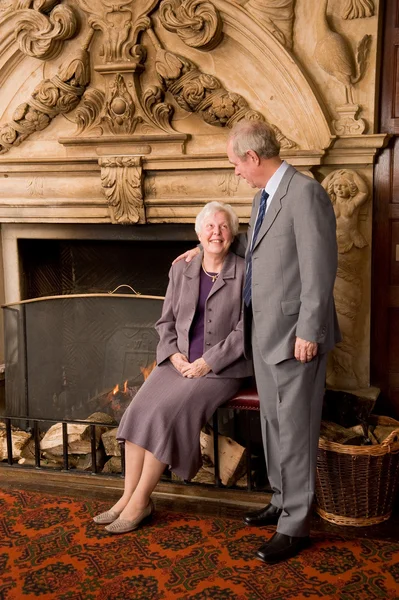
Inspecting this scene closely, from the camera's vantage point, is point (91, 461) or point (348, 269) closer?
point (348, 269)

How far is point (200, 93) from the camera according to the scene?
3490 mm

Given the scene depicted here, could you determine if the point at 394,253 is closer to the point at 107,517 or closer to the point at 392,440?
the point at 392,440

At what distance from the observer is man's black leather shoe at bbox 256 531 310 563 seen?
263cm

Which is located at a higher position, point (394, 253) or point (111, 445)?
point (394, 253)

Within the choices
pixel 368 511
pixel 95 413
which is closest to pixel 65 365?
pixel 95 413

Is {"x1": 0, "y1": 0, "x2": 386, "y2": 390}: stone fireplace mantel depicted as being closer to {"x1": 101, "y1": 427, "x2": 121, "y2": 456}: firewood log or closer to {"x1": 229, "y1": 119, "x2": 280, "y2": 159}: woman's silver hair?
{"x1": 229, "y1": 119, "x2": 280, "y2": 159}: woman's silver hair

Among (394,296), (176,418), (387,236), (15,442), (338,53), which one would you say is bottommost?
(15,442)

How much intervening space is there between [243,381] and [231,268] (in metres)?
0.48

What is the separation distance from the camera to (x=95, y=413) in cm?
373

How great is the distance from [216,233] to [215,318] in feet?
1.15

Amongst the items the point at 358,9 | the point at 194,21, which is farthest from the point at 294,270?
the point at 194,21

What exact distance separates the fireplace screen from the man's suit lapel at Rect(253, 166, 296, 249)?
3.51ft

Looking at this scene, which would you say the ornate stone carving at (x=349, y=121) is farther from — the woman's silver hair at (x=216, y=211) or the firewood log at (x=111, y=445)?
the firewood log at (x=111, y=445)

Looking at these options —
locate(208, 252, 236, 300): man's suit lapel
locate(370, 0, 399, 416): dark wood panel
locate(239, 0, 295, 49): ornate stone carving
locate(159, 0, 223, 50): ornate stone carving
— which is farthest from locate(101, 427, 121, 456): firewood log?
locate(239, 0, 295, 49): ornate stone carving
